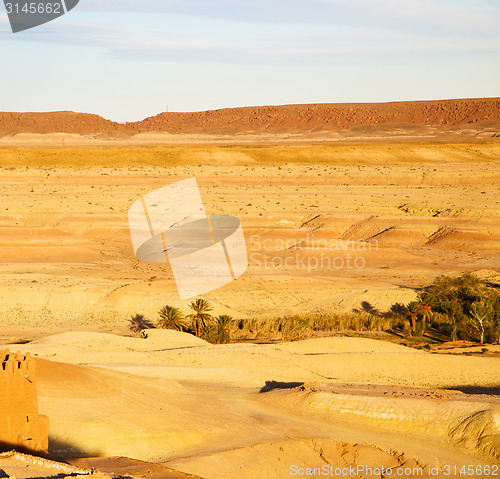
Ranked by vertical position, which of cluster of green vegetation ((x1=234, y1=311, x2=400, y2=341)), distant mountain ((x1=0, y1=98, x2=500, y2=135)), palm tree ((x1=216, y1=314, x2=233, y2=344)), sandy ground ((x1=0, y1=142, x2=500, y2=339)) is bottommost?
cluster of green vegetation ((x1=234, y1=311, x2=400, y2=341))

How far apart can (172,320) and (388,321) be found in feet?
22.6

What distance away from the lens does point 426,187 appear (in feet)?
155

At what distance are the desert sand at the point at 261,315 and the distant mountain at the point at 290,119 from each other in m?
63.8

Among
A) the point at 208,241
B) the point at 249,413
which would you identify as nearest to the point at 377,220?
the point at 208,241

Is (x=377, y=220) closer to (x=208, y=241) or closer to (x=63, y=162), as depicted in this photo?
(x=208, y=241)

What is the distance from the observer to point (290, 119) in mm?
123562

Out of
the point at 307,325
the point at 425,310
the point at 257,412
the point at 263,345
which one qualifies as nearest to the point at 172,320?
the point at 263,345

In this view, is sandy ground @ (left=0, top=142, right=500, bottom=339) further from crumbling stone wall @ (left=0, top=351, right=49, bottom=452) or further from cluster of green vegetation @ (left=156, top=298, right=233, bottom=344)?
crumbling stone wall @ (left=0, top=351, right=49, bottom=452)

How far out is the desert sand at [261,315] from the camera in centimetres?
1165

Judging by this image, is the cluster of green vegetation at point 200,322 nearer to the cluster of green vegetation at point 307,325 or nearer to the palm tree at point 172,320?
the palm tree at point 172,320

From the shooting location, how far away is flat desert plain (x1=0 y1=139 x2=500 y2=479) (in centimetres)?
1160

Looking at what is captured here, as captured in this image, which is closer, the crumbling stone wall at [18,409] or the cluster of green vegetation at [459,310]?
the crumbling stone wall at [18,409]

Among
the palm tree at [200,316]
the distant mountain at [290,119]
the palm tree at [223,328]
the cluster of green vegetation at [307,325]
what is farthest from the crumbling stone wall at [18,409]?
the distant mountain at [290,119]

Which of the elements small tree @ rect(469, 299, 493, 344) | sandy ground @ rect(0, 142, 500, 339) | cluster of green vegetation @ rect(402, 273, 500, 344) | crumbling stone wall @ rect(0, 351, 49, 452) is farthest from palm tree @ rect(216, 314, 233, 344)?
crumbling stone wall @ rect(0, 351, 49, 452)
